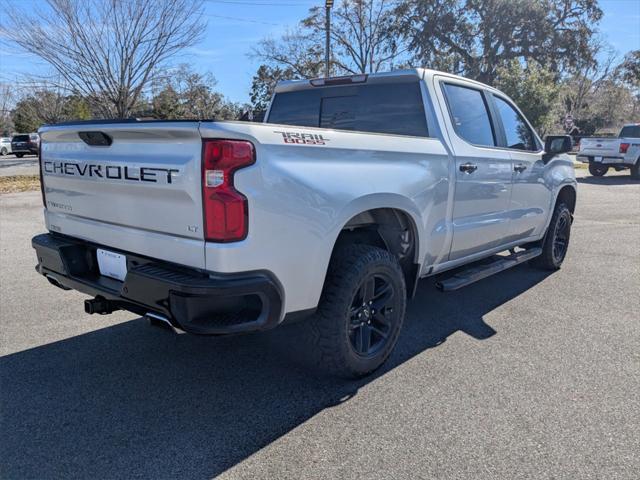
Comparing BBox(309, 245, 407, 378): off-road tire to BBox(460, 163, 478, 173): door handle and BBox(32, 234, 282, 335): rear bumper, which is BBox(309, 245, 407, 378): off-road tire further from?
BBox(460, 163, 478, 173): door handle

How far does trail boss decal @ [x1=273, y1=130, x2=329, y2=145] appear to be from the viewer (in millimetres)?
2574

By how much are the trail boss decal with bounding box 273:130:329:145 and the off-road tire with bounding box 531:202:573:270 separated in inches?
157

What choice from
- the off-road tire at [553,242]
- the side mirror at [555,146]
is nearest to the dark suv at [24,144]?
the off-road tire at [553,242]

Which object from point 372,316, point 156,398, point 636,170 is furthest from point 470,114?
point 636,170

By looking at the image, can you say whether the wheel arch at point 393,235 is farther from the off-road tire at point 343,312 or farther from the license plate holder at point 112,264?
the license plate holder at point 112,264

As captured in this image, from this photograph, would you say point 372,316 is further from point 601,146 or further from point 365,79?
point 601,146

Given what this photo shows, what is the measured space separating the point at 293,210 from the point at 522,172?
313cm

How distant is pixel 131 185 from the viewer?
2.74 metres

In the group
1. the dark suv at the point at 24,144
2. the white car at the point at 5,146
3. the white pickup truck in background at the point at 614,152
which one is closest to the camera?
the white pickup truck in background at the point at 614,152

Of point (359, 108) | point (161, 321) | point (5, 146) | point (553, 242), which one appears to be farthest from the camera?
point (5, 146)

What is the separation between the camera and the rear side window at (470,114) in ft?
13.5

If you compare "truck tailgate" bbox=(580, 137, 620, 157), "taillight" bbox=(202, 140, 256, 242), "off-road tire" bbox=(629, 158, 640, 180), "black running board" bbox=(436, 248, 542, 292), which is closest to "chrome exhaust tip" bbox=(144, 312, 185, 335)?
"taillight" bbox=(202, 140, 256, 242)

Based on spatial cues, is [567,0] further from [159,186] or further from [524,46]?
[159,186]

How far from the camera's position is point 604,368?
3.45 meters
